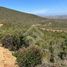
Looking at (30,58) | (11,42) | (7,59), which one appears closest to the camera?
(30,58)

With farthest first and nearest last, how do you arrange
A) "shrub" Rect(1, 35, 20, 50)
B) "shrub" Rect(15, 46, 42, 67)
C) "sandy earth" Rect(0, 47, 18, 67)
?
"shrub" Rect(1, 35, 20, 50)
"sandy earth" Rect(0, 47, 18, 67)
"shrub" Rect(15, 46, 42, 67)

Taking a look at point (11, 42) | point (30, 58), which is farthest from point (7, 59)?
point (11, 42)

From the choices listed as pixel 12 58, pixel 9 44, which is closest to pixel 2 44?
pixel 9 44

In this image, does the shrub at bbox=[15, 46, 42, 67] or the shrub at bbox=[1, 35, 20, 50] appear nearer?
the shrub at bbox=[15, 46, 42, 67]

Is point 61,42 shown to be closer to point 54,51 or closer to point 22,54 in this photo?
point 54,51

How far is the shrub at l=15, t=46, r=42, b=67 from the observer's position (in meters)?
11.9

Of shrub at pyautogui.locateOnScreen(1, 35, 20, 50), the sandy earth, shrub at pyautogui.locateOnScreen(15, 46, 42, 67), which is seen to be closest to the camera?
shrub at pyautogui.locateOnScreen(15, 46, 42, 67)

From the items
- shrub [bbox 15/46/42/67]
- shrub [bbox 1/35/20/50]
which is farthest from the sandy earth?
shrub [bbox 1/35/20/50]

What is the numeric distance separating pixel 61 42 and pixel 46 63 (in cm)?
430

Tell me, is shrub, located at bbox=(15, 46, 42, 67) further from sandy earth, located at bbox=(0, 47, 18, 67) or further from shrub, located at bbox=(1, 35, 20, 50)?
shrub, located at bbox=(1, 35, 20, 50)

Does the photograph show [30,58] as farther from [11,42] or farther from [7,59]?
[11,42]

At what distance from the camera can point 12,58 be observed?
43.9 ft

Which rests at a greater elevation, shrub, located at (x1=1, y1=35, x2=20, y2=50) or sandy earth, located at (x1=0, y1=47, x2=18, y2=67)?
shrub, located at (x1=1, y1=35, x2=20, y2=50)

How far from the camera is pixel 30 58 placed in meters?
12.1
